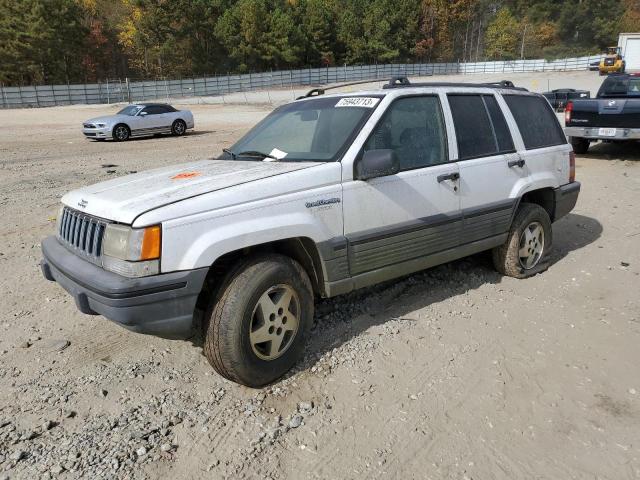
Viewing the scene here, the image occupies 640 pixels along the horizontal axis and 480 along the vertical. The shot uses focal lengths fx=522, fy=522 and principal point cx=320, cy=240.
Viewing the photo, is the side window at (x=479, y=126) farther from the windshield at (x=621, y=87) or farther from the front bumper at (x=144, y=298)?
the windshield at (x=621, y=87)

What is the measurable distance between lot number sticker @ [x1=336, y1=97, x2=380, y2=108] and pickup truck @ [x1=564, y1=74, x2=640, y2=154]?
9.82m

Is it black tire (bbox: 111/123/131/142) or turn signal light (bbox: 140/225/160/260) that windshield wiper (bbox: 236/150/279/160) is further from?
black tire (bbox: 111/123/131/142)

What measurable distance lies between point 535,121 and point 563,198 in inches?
34.0

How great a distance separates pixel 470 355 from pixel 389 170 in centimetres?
141

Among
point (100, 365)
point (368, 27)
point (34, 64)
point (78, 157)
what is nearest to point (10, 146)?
point (78, 157)

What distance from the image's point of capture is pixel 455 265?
539 cm

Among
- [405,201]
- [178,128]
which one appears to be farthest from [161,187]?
[178,128]

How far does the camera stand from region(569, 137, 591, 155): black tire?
520 inches

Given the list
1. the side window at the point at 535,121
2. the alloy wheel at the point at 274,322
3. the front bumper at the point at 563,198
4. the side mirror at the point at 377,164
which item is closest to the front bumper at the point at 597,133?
the front bumper at the point at 563,198

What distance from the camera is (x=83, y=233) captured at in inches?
127

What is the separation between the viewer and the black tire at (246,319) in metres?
3.04

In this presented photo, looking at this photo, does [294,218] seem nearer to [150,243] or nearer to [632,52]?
[150,243]

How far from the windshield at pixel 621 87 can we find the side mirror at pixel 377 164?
11.2 m

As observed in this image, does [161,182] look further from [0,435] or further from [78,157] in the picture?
[78,157]
